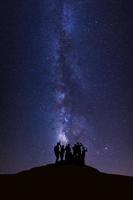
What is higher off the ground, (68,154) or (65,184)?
(68,154)

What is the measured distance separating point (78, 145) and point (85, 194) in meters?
4.85

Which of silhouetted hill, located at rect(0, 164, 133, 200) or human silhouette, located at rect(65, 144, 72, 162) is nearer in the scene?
silhouetted hill, located at rect(0, 164, 133, 200)

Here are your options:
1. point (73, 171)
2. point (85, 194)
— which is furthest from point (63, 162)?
point (85, 194)

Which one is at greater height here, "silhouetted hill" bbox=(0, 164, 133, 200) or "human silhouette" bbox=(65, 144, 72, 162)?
"human silhouette" bbox=(65, 144, 72, 162)

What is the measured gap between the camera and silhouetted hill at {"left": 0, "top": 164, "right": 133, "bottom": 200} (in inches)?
1203

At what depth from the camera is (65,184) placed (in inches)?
1283

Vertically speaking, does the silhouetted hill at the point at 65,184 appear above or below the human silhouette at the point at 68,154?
below

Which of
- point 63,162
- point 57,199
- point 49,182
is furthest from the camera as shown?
point 63,162

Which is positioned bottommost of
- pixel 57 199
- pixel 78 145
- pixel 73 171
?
pixel 57 199

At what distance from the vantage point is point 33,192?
30.9 metres

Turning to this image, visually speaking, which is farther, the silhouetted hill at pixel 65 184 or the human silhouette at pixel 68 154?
the human silhouette at pixel 68 154

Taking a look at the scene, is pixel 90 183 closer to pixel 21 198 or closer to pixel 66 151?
pixel 66 151

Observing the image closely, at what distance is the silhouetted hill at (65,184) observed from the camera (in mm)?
30544

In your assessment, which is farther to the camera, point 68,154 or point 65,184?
point 68,154
